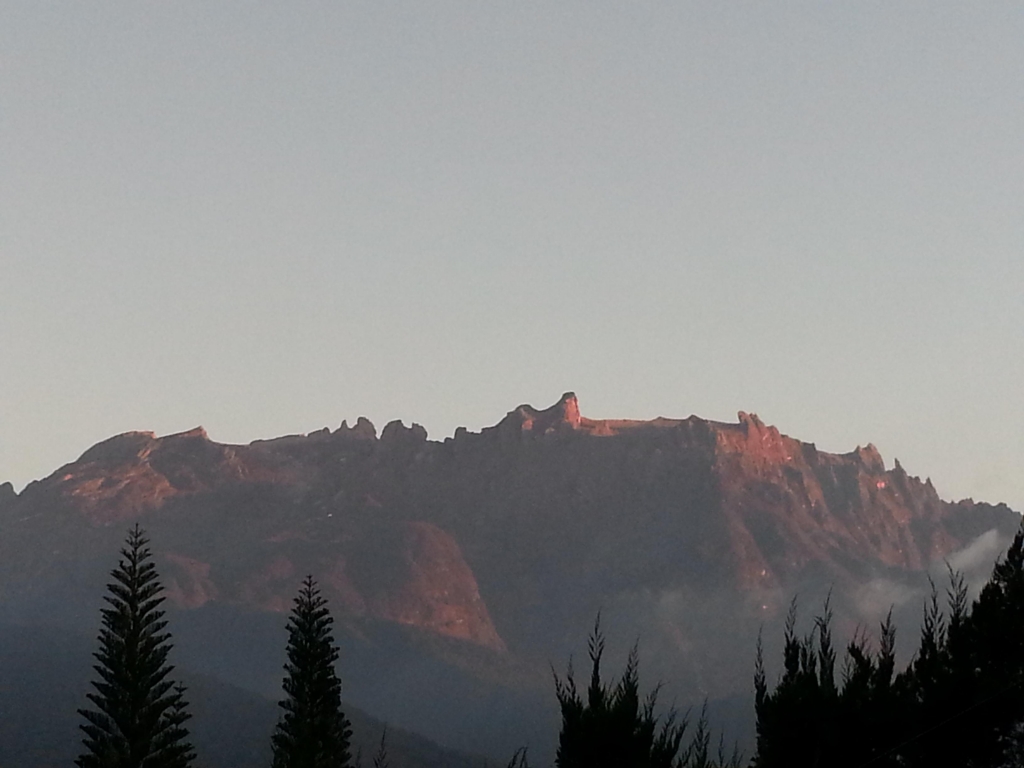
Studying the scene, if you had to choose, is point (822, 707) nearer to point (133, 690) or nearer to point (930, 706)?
point (930, 706)

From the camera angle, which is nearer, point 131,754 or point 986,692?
point 986,692

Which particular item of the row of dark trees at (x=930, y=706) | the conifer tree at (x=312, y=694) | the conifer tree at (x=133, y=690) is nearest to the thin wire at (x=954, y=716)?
the row of dark trees at (x=930, y=706)

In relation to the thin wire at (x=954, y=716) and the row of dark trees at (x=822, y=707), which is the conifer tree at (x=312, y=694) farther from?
the thin wire at (x=954, y=716)

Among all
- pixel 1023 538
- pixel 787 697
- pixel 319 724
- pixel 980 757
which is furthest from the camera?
pixel 319 724

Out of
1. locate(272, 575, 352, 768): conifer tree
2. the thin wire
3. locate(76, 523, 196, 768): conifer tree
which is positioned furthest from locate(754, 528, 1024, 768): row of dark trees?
locate(76, 523, 196, 768): conifer tree

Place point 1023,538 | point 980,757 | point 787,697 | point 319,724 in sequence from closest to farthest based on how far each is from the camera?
point 980,757 → point 787,697 → point 1023,538 → point 319,724

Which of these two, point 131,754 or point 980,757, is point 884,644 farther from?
point 131,754

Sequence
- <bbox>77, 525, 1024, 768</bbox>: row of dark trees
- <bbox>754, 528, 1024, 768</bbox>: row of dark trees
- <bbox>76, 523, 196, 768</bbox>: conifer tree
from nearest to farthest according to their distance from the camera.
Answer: <bbox>754, 528, 1024, 768</bbox>: row of dark trees
<bbox>77, 525, 1024, 768</bbox>: row of dark trees
<bbox>76, 523, 196, 768</bbox>: conifer tree

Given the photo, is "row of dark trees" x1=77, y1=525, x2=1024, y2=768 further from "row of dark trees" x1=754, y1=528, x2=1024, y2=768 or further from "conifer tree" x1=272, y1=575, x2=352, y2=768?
"conifer tree" x1=272, y1=575, x2=352, y2=768

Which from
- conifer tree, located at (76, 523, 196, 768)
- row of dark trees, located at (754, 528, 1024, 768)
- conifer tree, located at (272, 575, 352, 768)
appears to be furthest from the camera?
conifer tree, located at (272, 575, 352, 768)

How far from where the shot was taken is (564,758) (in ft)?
212

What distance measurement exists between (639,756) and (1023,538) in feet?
77.0

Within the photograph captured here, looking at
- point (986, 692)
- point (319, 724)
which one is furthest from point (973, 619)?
point (319, 724)

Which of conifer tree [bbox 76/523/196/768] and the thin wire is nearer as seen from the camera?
the thin wire
